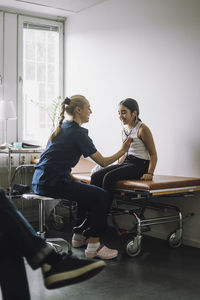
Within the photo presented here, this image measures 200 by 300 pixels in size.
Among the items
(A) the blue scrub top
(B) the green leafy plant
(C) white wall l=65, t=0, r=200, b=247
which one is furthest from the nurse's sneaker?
(B) the green leafy plant

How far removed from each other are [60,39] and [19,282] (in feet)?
13.3

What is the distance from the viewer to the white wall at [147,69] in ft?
A: 12.3

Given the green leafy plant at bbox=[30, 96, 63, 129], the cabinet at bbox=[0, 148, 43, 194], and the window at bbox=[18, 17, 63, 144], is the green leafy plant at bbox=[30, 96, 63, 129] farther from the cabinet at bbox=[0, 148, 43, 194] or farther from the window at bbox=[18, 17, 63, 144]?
the cabinet at bbox=[0, 148, 43, 194]

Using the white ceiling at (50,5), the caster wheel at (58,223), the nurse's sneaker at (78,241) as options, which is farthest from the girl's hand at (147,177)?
the white ceiling at (50,5)

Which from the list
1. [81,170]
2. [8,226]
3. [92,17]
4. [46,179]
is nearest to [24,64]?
[92,17]

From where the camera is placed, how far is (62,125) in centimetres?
337

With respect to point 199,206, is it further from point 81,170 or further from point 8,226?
point 8,226

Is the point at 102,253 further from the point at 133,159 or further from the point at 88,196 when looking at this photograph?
the point at 133,159

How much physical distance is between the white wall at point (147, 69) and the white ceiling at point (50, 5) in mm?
115

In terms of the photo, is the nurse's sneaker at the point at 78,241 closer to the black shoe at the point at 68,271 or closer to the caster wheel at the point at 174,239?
the caster wheel at the point at 174,239

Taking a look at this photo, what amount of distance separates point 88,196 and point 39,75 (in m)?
2.48

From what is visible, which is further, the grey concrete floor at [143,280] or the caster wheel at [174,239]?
the caster wheel at [174,239]

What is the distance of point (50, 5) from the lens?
4.84m

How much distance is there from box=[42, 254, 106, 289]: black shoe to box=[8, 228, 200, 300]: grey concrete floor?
0.67 metres
